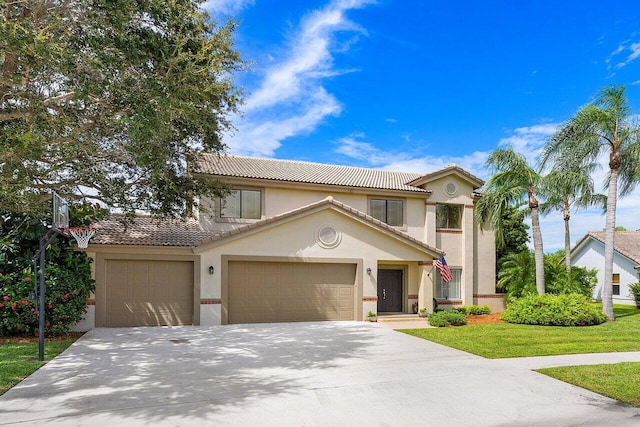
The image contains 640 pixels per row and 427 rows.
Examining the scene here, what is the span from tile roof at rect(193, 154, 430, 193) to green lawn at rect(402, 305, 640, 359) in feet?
26.8

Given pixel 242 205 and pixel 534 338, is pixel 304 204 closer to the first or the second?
pixel 242 205

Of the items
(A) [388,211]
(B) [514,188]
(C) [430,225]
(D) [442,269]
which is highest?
(B) [514,188]

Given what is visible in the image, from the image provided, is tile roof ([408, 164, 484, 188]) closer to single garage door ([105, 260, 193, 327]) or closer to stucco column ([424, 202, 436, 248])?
stucco column ([424, 202, 436, 248])

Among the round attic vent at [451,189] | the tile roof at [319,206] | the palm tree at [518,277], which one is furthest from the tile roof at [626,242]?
the tile roof at [319,206]

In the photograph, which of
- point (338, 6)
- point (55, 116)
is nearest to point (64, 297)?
point (55, 116)

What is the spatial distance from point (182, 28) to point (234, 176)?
8000 millimetres

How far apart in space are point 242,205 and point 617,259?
27.6 m

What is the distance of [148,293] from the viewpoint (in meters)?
16.4

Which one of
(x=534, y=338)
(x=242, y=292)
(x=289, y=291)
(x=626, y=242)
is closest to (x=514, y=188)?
(x=534, y=338)

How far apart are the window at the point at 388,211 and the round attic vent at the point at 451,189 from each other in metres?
2.69

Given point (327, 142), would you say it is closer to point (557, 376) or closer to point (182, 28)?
point (182, 28)

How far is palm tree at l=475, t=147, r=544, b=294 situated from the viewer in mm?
19625

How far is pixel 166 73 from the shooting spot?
1063 centimetres

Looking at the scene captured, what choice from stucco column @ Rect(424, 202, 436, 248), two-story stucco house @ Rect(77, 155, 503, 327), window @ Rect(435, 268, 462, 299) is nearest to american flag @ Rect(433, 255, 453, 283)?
two-story stucco house @ Rect(77, 155, 503, 327)
